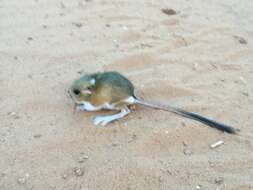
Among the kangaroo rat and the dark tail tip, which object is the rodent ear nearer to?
the kangaroo rat

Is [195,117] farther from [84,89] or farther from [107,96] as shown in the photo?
[84,89]

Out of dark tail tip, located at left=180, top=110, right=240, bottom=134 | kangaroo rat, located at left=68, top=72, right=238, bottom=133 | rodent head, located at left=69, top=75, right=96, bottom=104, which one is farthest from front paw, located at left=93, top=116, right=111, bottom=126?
dark tail tip, located at left=180, top=110, right=240, bottom=134

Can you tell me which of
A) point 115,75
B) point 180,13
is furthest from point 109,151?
point 180,13

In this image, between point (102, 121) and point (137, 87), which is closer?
point (102, 121)

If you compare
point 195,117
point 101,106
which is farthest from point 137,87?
point 195,117

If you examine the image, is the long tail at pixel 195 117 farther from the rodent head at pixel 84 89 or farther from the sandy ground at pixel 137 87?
the rodent head at pixel 84 89

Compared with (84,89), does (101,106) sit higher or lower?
lower
